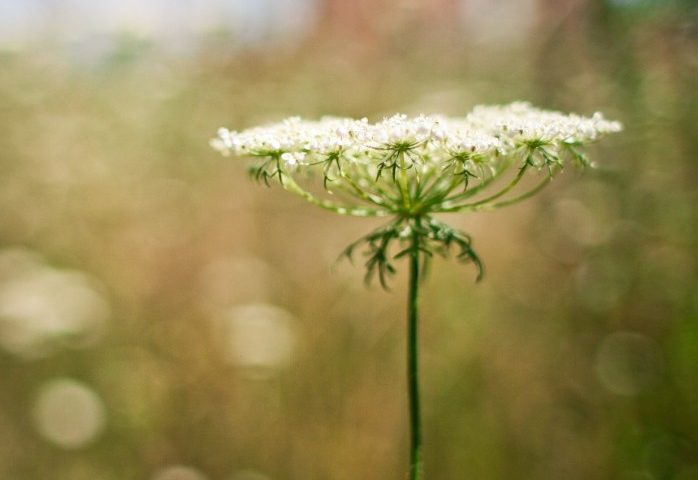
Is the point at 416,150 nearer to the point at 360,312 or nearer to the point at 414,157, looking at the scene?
the point at 414,157

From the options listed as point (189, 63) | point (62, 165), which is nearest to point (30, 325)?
point (62, 165)

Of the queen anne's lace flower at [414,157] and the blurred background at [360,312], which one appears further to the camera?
the blurred background at [360,312]

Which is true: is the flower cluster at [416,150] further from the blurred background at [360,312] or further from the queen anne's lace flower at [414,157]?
the blurred background at [360,312]

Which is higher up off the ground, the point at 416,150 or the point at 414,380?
the point at 416,150

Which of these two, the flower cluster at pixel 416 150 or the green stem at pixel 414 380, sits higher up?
the flower cluster at pixel 416 150

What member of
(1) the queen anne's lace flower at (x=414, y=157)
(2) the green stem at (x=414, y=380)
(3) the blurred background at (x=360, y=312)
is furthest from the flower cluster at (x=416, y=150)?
(3) the blurred background at (x=360, y=312)

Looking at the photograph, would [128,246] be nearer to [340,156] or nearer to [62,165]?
[62,165]

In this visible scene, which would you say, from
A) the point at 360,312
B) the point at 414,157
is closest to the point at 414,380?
the point at 414,157

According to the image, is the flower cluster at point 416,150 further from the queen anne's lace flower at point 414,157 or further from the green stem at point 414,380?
the green stem at point 414,380
